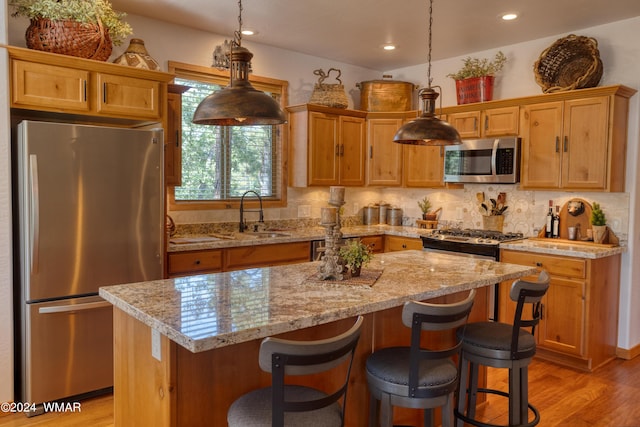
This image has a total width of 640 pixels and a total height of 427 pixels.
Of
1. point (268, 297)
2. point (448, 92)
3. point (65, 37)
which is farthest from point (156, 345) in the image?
point (448, 92)

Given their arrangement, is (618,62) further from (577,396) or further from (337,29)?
(577,396)

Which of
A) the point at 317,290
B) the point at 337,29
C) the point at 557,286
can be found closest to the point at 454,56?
the point at 337,29

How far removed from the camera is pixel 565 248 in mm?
3959

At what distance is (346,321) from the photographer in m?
Answer: 2.31

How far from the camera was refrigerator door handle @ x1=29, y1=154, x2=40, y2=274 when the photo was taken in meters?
2.99

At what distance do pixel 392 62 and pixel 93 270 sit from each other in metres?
3.94

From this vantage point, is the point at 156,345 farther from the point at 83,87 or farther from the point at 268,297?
the point at 83,87

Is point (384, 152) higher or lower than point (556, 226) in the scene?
higher

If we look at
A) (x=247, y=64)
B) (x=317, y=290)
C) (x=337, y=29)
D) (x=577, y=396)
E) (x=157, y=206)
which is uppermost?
(x=337, y=29)

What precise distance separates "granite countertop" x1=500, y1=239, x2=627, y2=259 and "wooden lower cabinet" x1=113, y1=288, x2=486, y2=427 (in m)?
2.17

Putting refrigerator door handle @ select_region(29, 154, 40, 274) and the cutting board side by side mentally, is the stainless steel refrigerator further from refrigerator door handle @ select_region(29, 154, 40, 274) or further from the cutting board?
the cutting board

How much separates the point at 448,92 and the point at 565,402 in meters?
3.35

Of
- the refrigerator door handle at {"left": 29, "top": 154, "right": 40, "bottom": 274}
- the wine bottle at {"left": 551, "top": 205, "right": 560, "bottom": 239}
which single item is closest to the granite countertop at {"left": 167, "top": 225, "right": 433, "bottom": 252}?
the refrigerator door handle at {"left": 29, "top": 154, "right": 40, "bottom": 274}

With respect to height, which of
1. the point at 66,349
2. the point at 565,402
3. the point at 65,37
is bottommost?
the point at 565,402
